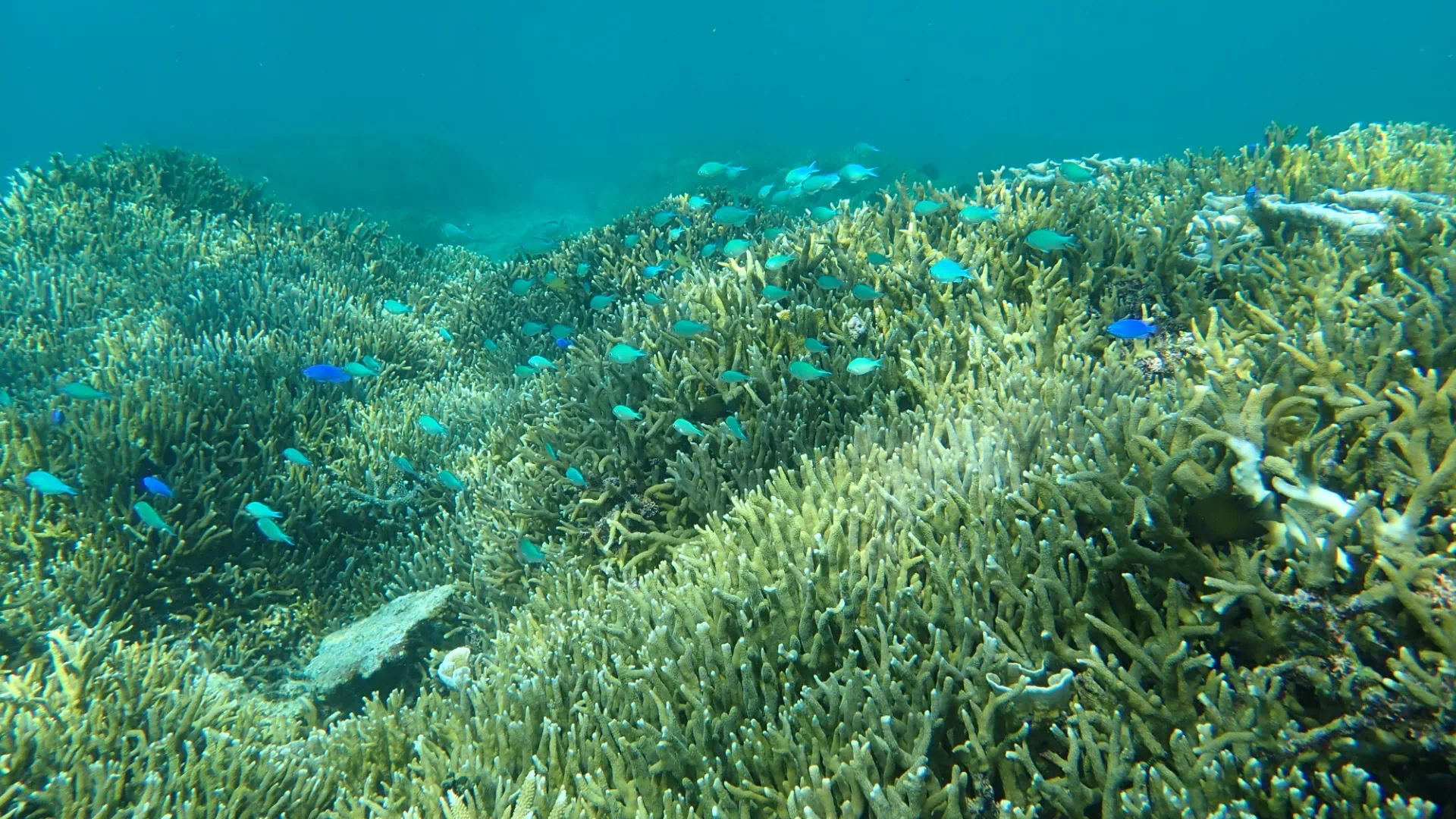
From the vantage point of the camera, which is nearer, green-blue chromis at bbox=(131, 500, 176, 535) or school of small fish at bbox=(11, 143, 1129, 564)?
school of small fish at bbox=(11, 143, 1129, 564)

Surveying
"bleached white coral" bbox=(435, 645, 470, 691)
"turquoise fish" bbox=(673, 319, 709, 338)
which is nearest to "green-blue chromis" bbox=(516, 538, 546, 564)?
"bleached white coral" bbox=(435, 645, 470, 691)

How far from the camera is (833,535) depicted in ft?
10.2

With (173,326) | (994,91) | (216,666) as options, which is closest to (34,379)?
(173,326)

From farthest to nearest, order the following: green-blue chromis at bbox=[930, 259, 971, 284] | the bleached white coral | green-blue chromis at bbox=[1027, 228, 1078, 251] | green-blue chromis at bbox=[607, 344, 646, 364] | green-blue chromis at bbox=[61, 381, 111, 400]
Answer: green-blue chromis at bbox=[61, 381, 111, 400]
green-blue chromis at bbox=[607, 344, 646, 364]
green-blue chromis at bbox=[1027, 228, 1078, 251]
green-blue chromis at bbox=[930, 259, 971, 284]
the bleached white coral

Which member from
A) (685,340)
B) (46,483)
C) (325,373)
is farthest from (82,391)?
(685,340)

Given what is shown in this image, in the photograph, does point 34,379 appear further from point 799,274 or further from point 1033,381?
point 1033,381

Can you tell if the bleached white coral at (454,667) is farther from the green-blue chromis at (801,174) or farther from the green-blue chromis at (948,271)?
the green-blue chromis at (801,174)

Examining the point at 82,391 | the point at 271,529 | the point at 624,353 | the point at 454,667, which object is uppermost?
the point at 82,391

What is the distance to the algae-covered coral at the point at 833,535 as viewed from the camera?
85.4 inches

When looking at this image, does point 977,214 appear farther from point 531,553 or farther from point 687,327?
point 531,553

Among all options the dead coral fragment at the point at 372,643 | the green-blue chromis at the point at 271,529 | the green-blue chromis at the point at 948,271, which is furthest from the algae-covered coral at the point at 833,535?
the green-blue chromis at the point at 271,529

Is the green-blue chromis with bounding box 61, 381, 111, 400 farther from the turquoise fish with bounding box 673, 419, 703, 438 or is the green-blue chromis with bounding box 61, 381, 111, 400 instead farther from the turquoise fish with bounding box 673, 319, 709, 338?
the turquoise fish with bounding box 673, 419, 703, 438

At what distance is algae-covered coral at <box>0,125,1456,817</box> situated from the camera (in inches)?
85.4

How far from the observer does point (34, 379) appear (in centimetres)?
768
